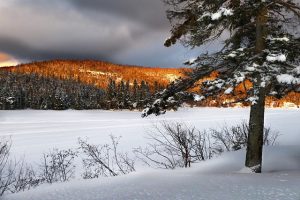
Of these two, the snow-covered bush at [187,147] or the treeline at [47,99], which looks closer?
the snow-covered bush at [187,147]

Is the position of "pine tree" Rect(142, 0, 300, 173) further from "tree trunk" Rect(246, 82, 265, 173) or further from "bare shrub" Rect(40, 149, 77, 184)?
"bare shrub" Rect(40, 149, 77, 184)

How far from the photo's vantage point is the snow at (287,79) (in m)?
7.45

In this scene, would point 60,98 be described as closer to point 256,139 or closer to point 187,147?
point 187,147

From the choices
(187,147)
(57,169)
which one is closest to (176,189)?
(187,147)

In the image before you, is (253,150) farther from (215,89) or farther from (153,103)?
(153,103)

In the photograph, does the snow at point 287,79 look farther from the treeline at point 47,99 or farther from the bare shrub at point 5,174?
the treeline at point 47,99

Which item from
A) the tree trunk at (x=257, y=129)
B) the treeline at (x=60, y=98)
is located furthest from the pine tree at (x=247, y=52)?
the treeline at (x=60, y=98)

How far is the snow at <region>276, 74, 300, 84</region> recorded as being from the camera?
745cm

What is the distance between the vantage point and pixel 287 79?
295 inches

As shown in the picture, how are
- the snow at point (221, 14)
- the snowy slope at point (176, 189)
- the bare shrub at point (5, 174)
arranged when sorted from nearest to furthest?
the snowy slope at point (176, 189) → the snow at point (221, 14) → the bare shrub at point (5, 174)

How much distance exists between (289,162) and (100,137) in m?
20.6

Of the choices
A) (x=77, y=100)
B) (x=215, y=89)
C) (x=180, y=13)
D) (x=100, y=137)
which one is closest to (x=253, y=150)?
(x=215, y=89)

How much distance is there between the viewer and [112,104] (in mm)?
103625

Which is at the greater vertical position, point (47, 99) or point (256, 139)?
point (47, 99)
